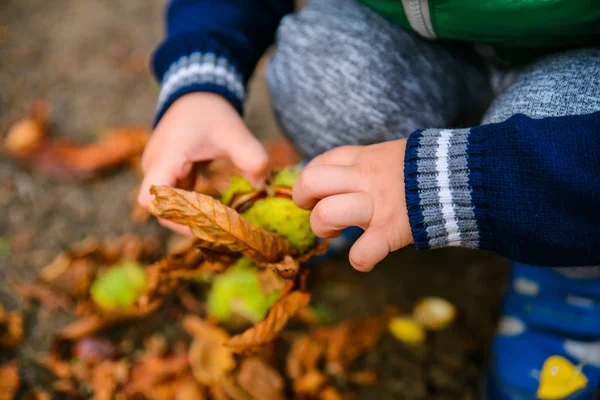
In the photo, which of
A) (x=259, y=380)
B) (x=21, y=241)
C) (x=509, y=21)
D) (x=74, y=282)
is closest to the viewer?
(x=509, y=21)

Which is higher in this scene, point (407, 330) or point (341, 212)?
point (341, 212)

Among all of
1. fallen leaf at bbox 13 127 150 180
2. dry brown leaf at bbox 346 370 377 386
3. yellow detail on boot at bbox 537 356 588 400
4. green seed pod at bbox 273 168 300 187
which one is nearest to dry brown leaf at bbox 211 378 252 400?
dry brown leaf at bbox 346 370 377 386

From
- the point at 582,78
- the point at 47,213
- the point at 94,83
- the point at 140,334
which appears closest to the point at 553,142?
the point at 582,78

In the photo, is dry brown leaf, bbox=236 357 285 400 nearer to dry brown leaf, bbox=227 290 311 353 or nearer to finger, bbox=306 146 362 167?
dry brown leaf, bbox=227 290 311 353

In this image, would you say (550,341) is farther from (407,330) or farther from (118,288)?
(118,288)

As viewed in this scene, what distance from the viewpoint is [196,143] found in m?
0.84

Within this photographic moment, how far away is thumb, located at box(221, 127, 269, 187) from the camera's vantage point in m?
0.79

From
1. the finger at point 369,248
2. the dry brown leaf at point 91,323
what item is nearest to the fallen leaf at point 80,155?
the dry brown leaf at point 91,323

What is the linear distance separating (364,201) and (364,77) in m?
0.30

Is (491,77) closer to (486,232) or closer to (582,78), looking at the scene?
(582,78)

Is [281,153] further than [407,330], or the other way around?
[281,153]

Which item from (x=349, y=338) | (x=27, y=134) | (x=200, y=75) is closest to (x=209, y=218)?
(x=200, y=75)

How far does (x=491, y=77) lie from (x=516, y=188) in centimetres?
42

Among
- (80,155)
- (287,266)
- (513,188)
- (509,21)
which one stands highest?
(509,21)
